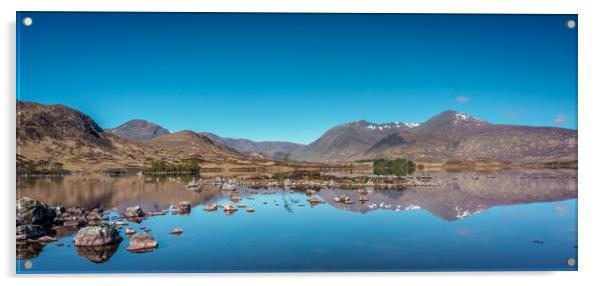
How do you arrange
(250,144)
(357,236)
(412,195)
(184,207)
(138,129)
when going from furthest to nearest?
(412,195) → (250,144) → (184,207) → (138,129) → (357,236)

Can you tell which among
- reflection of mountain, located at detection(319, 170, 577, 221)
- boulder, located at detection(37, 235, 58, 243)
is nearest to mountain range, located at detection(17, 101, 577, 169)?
reflection of mountain, located at detection(319, 170, 577, 221)

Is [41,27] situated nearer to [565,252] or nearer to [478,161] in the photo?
[565,252]

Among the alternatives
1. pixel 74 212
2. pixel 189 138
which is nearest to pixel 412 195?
pixel 189 138

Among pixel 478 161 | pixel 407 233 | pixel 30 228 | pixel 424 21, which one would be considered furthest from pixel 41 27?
pixel 478 161

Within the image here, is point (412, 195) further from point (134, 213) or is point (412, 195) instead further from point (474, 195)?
point (134, 213)

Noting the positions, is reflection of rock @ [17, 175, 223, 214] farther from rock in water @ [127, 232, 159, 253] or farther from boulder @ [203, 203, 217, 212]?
rock in water @ [127, 232, 159, 253]
